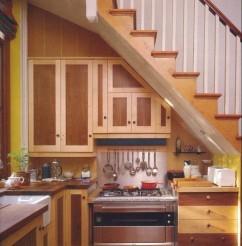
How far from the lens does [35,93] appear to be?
4.63 metres

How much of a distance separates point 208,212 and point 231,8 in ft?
8.74

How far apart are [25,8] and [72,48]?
0.77 m

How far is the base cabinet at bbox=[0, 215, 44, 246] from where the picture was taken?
6.77 feet

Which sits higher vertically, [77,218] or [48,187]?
[48,187]

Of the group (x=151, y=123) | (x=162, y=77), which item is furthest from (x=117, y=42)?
(x=151, y=123)

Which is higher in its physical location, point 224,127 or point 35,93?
point 35,93

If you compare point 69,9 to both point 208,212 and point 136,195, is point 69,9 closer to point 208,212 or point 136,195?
point 136,195

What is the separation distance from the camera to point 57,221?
3898mm

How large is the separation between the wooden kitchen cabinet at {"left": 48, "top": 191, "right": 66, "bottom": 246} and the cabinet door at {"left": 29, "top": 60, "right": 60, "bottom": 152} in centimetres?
78

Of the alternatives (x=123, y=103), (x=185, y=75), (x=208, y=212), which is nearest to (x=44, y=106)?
(x=123, y=103)

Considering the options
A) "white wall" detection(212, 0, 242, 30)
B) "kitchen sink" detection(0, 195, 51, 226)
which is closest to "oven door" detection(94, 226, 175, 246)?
"kitchen sink" detection(0, 195, 51, 226)

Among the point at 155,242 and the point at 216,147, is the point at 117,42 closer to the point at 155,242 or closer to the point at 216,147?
the point at 216,147

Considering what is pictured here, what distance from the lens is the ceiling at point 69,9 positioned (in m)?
4.11

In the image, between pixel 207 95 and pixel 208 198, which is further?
pixel 208 198
